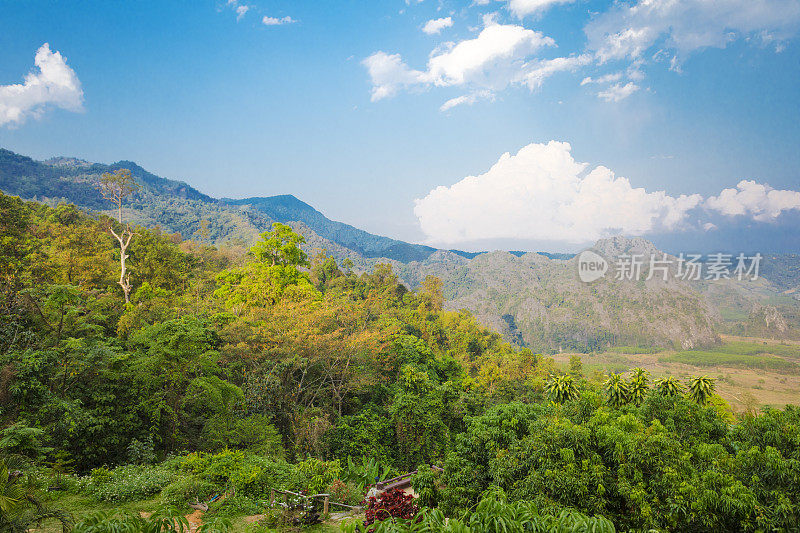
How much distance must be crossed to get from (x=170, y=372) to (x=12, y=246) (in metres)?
9.41

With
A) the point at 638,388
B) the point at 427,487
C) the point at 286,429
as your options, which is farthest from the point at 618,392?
the point at 286,429

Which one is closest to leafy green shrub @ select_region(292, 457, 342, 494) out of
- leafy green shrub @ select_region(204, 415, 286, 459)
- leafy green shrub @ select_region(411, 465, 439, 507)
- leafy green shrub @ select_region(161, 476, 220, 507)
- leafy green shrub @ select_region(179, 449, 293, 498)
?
leafy green shrub @ select_region(179, 449, 293, 498)

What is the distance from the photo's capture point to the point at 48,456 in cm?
918

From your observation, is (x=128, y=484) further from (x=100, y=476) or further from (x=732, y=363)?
(x=732, y=363)

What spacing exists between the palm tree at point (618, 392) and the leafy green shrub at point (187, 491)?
1477 centimetres

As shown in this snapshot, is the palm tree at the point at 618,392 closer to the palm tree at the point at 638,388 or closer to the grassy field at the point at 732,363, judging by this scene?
the palm tree at the point at 638,388

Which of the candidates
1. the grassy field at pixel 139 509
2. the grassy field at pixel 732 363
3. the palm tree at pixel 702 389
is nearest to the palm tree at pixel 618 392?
the palm tree at pixel 702 389

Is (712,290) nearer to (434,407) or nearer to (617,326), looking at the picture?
(617,326)

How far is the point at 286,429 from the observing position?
1512cm

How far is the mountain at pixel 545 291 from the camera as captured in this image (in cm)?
10275

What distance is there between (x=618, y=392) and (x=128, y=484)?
55.6 ft

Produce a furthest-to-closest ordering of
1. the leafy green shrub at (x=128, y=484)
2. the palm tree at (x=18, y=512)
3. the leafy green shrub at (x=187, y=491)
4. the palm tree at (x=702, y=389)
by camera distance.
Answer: the palm tree at (x=702, y=389), the leafy green shrub at (x=187, y=491), the leafy green shrub at (x=128, y=484), the palm tree at (x=18, y=512)

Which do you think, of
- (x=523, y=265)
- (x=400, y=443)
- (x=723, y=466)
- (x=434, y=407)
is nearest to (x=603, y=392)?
(x=434, y=407)

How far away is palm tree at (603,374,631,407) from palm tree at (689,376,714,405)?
8.24ft
